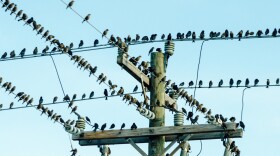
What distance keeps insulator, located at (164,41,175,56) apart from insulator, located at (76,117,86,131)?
1954mm

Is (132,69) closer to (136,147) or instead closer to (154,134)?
(154,134)

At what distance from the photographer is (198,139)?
13.0 metres

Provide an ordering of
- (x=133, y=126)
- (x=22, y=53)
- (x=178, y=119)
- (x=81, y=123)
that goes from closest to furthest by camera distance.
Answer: (x=178, y=119) < (x=133, y=126) < (x=81, y=123) < (x=22, y=53)

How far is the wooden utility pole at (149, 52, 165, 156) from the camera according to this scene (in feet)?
42.5

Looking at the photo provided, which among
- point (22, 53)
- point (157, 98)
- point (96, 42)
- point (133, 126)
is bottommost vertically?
point (133, 126)

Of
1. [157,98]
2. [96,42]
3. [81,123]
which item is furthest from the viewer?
[96,42]

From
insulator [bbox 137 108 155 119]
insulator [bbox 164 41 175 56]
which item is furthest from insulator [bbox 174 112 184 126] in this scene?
insulator [bbox 164 41 175 56]

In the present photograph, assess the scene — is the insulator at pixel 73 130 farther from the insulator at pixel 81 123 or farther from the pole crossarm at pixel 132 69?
the pole crossarm at pixel 132 69

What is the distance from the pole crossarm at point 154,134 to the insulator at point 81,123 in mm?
197

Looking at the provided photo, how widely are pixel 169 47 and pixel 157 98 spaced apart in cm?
125

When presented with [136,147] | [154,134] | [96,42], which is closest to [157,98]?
[154,134]

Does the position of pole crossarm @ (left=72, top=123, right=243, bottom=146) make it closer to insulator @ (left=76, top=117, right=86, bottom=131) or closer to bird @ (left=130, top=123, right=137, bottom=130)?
bird @ (left=130, top=123, right=137, bottom=130)

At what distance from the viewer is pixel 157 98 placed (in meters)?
13.4

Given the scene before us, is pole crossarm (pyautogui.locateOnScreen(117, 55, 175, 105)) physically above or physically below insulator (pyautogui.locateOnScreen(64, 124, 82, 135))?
above
